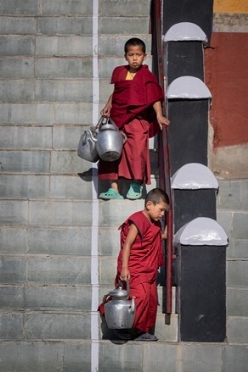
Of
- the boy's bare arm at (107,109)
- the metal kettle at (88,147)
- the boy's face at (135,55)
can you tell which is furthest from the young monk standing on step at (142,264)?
the boy's face at (135,55)

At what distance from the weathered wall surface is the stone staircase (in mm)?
847

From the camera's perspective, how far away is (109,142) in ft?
29.6

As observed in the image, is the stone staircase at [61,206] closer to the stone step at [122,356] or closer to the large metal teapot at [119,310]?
the stone step at [122,356]

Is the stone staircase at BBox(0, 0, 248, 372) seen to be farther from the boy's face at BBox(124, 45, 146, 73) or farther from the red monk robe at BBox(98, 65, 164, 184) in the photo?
the boy's face at BBox(124, 45, 146, 73)

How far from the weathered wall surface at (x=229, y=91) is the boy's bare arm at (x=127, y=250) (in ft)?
9.43

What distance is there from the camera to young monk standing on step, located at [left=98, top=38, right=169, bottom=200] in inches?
Result: 362

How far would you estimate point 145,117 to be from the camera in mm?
9438

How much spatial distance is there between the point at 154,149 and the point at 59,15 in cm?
248

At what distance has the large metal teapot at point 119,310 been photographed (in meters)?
7.69

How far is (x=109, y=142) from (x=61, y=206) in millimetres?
746

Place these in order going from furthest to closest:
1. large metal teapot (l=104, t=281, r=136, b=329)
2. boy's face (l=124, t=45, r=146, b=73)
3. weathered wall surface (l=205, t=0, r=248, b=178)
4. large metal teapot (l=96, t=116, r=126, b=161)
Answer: weathered wall surface (l=205, t=0, r=248, b=178), boy's face (l=124, t=45, r=146, b=73), large metal teapot (l=96, t=116, r=126, b=161), large metal teapot (l=104, t=281, r=136, b=329)

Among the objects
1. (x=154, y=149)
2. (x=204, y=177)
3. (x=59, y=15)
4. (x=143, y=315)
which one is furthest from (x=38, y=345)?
(x=59, y=15)

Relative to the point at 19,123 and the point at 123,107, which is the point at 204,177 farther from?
the point at 19,123

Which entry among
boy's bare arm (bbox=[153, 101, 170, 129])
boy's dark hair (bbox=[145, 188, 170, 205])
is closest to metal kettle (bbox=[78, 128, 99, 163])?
boy's bare arm (bbox=[153, 101, 170, 129])
